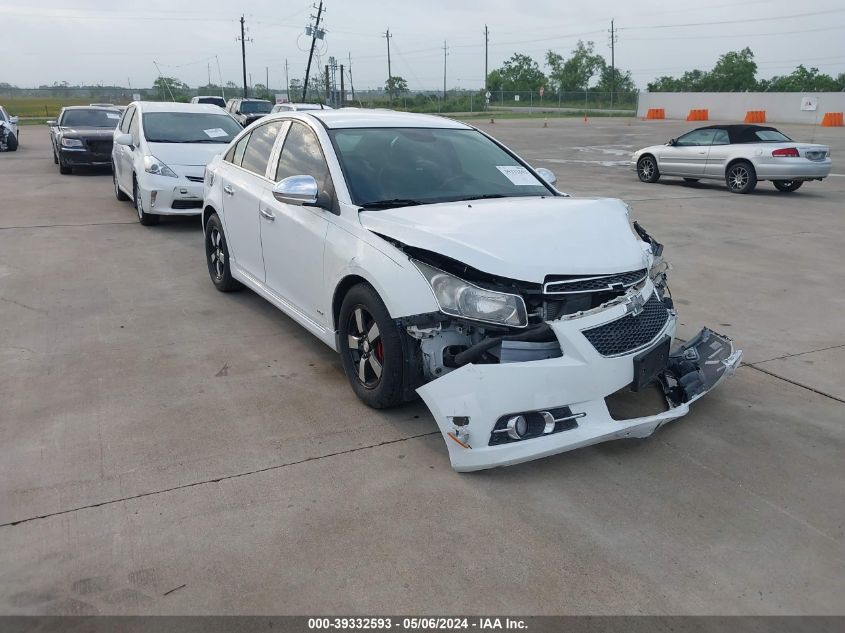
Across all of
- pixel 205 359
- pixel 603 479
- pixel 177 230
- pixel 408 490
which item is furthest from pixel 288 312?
pixel 177 230

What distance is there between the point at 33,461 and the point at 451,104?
7393cm

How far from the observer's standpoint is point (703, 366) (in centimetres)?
449

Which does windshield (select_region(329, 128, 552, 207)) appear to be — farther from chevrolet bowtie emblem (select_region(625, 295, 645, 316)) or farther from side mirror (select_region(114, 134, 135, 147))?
side mirror (select_region(114, 134, 135, 147))

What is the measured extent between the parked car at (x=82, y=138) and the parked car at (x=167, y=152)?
4.93 m

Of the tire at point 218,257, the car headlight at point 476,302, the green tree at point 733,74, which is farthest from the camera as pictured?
the green tree at point 733,74

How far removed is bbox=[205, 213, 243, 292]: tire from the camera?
259 inches

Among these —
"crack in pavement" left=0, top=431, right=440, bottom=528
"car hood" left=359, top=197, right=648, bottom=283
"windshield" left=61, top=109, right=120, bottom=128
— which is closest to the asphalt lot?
"crack in pavement" left=0, top=431, right=440, bottom=528

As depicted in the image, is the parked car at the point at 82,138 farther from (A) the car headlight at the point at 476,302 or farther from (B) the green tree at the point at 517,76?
(B) the green tree at the point at 517,76

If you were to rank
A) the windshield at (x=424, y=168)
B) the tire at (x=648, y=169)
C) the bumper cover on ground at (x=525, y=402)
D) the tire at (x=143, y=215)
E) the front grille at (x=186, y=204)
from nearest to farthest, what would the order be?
the bumper cover on ground at (x=525, y=402) → the windshield at (x=424, y=168) → the front grille at (x=186, y=204) → the tire at (x=143, y=215) → the tire at (x=648, y=169)

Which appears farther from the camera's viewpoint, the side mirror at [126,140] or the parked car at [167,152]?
the side mirror at [126,140]

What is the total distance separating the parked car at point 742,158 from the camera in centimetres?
1437

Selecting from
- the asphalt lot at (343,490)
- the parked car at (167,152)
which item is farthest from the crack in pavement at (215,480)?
the parked car at (167,152)

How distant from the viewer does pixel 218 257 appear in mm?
6836

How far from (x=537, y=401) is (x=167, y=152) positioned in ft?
27.1
